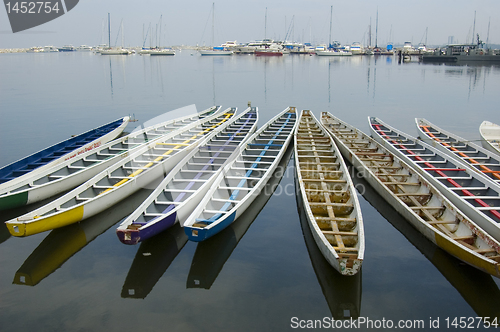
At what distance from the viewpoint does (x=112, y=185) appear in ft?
41.0

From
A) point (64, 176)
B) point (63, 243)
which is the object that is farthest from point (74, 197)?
point (64, 176)

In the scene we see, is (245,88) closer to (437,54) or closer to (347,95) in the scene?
(347,95)

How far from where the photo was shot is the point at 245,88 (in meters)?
44.0

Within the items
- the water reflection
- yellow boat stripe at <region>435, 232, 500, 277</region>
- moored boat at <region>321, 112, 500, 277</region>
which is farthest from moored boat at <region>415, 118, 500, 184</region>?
the water reflection

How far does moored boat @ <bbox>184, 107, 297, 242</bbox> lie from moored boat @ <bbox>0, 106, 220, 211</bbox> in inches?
197

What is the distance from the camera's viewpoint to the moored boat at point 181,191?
8852 millimetres

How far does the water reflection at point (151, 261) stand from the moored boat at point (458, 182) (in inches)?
311

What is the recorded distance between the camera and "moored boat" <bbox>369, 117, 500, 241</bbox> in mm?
9938

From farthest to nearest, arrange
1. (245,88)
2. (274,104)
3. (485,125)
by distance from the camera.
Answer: (245,88) < (274,104) < (485,125)

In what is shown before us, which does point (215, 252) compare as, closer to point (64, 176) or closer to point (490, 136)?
point (64, 176)

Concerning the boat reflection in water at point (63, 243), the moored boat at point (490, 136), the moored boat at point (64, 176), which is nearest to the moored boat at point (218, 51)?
the moored boat at point (490, 136)

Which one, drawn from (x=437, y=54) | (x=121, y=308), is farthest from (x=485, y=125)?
(x=437, y=54)

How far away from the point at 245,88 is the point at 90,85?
2055 cm

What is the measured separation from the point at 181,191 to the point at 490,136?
1584cm
